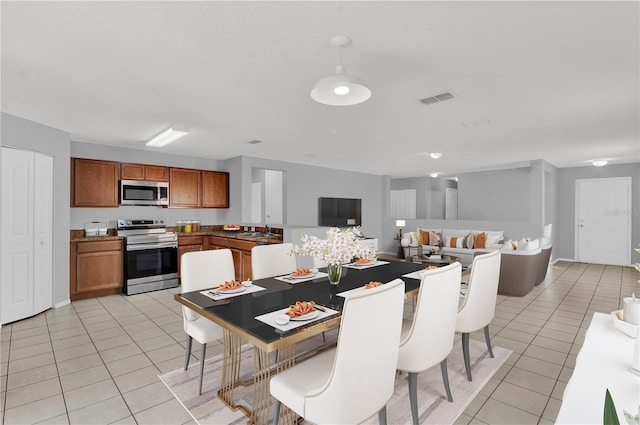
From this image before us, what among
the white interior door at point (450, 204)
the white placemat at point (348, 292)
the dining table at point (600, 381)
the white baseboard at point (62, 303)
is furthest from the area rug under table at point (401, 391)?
the white interior door at point (450, 204)

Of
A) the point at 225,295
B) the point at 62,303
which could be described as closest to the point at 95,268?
the point at 62,303

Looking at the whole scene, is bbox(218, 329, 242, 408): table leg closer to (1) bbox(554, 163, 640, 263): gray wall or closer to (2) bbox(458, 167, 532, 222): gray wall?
(2) bbox(458, 167, 532, 222): gray wall

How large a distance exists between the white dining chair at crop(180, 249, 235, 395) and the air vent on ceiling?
7.89ft

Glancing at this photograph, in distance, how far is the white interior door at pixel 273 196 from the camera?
27.0ft

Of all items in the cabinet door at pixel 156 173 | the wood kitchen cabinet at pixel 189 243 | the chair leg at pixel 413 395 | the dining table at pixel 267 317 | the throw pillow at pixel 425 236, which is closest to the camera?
the dining table at pixel 267 317

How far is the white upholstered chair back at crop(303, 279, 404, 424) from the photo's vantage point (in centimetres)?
138

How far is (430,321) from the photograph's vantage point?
197 cm

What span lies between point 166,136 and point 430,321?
4.07m

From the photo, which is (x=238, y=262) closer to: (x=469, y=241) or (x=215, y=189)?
(x=215, y=189)

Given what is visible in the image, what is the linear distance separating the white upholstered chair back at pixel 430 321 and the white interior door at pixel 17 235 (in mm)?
4463

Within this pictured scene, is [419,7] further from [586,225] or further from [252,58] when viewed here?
[586,225]

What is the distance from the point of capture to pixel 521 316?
4062mm

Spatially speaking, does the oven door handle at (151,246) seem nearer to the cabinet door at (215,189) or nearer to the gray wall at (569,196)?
the cabinet door at (215,189)

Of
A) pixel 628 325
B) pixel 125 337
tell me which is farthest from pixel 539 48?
pixel 125 337
